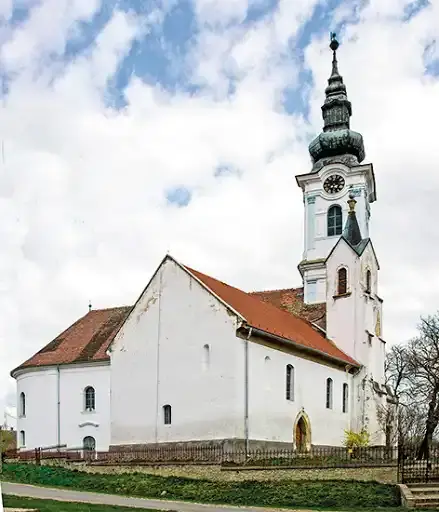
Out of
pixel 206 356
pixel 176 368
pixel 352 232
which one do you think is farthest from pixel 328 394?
pixel 352 232

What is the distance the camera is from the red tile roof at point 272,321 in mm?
35219

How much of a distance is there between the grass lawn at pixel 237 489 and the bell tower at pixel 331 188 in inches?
1087

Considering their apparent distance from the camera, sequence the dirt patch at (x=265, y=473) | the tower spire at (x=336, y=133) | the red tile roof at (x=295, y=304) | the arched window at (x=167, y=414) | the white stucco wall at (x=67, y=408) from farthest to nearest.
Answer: the tower spire at (x=336, y=133), the red tile roof at (x=295, y=304), the white stucco wall at (x=67, y=408), the arched window at (x=167, y=414), the dirt patch at (x=265, y=473)

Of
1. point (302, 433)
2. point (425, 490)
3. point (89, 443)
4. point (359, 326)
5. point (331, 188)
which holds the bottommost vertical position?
point (89, 443)

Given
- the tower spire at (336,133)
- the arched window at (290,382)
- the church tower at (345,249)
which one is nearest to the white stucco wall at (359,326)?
the church tower at (345,249)

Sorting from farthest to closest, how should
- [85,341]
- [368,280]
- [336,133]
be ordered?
1. [336,133]
2. [368,280]
3. [85,341]

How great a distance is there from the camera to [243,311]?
35.4 m

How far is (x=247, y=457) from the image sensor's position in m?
29.1

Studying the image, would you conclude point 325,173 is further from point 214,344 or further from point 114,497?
point 114,497

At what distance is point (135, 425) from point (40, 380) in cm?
1122

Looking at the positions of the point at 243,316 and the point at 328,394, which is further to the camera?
the point at 328,394

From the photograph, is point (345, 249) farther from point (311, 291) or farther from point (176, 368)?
point (176, 368)

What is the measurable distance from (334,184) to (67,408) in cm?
2657

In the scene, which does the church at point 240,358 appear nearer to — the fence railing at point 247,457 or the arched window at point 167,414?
the arched window at point 167,414
